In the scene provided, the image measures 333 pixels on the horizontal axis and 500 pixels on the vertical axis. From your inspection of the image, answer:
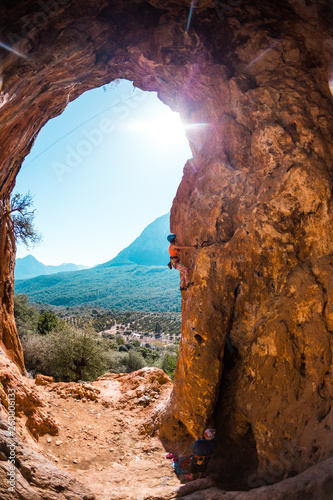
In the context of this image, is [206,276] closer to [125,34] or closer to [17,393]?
[17,393]

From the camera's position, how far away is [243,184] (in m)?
8.17

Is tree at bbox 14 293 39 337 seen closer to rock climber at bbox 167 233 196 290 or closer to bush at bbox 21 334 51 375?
bush at bbox 21 334 51 375

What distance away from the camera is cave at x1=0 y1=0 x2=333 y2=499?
6168mm

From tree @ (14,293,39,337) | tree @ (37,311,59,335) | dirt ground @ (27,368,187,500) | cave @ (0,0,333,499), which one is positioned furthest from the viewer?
tree @ (37,311,59,335)

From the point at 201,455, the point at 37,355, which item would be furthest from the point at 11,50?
the point at 37,355

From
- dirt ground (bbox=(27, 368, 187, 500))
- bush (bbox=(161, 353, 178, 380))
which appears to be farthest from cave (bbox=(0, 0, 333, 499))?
bush (bbox=(161, 353, 178, 380))

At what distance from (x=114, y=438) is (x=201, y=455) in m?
4.23

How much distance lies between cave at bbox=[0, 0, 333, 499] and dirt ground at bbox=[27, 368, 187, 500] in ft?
4.50

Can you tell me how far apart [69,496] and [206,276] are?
5870 millimetres

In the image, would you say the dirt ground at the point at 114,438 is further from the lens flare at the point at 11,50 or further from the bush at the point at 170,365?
the bush at the point at 170,365

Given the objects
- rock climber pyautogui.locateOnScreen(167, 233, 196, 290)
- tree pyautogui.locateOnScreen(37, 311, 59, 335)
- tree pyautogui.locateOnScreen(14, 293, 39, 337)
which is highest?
rock climber pyautogui.locateOnScreen(167, 233, 196, 290)

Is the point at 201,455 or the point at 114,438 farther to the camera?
the point at 114,438

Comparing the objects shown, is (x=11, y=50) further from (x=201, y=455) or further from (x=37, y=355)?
(x=37, y=355)

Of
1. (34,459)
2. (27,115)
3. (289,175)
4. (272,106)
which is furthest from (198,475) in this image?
(27,115)
